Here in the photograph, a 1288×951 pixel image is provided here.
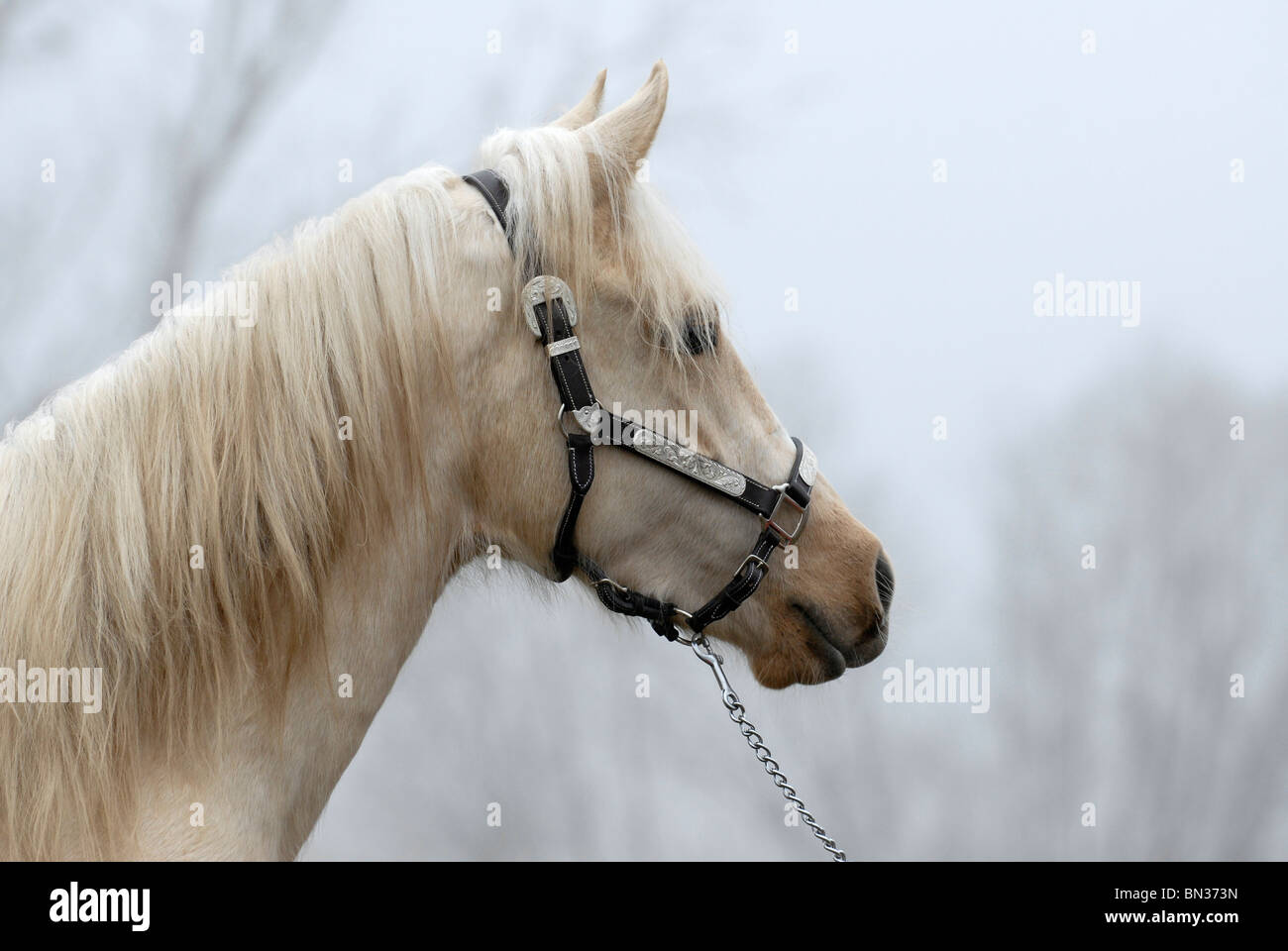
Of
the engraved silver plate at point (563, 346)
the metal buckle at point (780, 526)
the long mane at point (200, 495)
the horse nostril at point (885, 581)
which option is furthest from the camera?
the horse nostril at point (885, 581)

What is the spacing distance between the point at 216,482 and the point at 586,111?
0.83 metres

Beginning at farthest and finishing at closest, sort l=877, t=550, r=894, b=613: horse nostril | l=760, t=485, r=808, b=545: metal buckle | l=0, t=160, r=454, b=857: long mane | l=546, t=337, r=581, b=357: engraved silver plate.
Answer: l=877, t=550, r=894, b=613: horse nostril
l=760, t=485, r=808, b=545: metal buckle
l=546, t=337, r=581, b=357: engraved silver plate
l=0, t=160, r=454, b=857: long mane

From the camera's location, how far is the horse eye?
131 centimetres

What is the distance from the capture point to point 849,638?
143cm

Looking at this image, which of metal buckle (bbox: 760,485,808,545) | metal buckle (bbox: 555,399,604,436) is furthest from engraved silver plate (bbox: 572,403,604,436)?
metal buckle (bbox: 760,485,808,545)

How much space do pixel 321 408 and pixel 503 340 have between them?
25cm

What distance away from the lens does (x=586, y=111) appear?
1.52m

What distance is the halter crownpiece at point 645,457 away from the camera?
1.23 m

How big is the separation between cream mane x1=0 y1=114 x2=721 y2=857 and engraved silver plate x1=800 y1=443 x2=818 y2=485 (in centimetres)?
32

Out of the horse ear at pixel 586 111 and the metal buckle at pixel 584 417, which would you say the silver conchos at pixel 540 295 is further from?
the horse ear at pixel 586 111

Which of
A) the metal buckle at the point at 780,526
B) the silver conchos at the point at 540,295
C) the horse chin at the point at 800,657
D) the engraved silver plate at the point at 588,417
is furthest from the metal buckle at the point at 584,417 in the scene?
the horse chin at the point at 800,657

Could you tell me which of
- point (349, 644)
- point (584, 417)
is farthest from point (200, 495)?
point (584, 417)

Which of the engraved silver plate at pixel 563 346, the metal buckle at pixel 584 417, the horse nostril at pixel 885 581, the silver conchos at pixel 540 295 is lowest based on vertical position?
the horse nostril at pixel 885 581

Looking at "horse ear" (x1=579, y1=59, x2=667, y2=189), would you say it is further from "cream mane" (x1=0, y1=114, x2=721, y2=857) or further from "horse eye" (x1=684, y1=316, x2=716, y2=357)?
"horse eye" (x1=684, y1=316, x2=716, y2=357)
